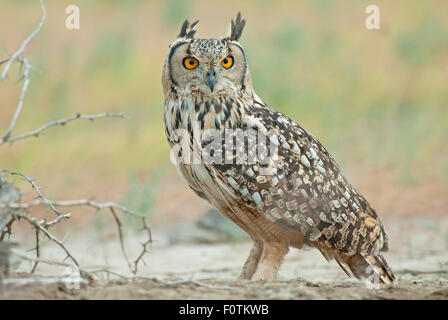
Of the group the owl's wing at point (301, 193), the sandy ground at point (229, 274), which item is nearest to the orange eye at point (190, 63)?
the owl's wing at point (301, 193)

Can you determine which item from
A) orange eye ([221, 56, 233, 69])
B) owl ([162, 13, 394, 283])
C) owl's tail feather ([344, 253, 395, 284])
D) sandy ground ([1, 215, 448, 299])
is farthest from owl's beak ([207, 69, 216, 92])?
owl's tail feather ([344, 253, 395, 284])

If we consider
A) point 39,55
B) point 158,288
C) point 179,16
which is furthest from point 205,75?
point 179,16

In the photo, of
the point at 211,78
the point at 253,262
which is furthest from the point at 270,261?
the point at 211,78

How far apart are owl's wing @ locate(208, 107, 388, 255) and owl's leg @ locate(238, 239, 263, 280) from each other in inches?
18.0

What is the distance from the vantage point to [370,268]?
486 cm

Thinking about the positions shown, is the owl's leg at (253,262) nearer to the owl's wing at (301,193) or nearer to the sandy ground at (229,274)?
the sandy ground at (229,274)

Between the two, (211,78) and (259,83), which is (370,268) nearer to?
(211,78)

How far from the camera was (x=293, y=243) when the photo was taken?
491 centimetres

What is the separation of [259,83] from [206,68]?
25.0ft

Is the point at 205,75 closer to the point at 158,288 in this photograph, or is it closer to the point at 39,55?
the point at 158,288

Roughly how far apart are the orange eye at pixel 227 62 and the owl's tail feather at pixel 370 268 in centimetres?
170

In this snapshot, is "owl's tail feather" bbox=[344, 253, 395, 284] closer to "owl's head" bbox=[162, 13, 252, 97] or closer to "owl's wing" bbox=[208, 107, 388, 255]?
"owl's wing" bbox=[208, 107, 388, 255]

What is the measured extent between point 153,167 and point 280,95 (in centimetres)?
311

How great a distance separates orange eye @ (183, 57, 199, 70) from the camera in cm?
495
